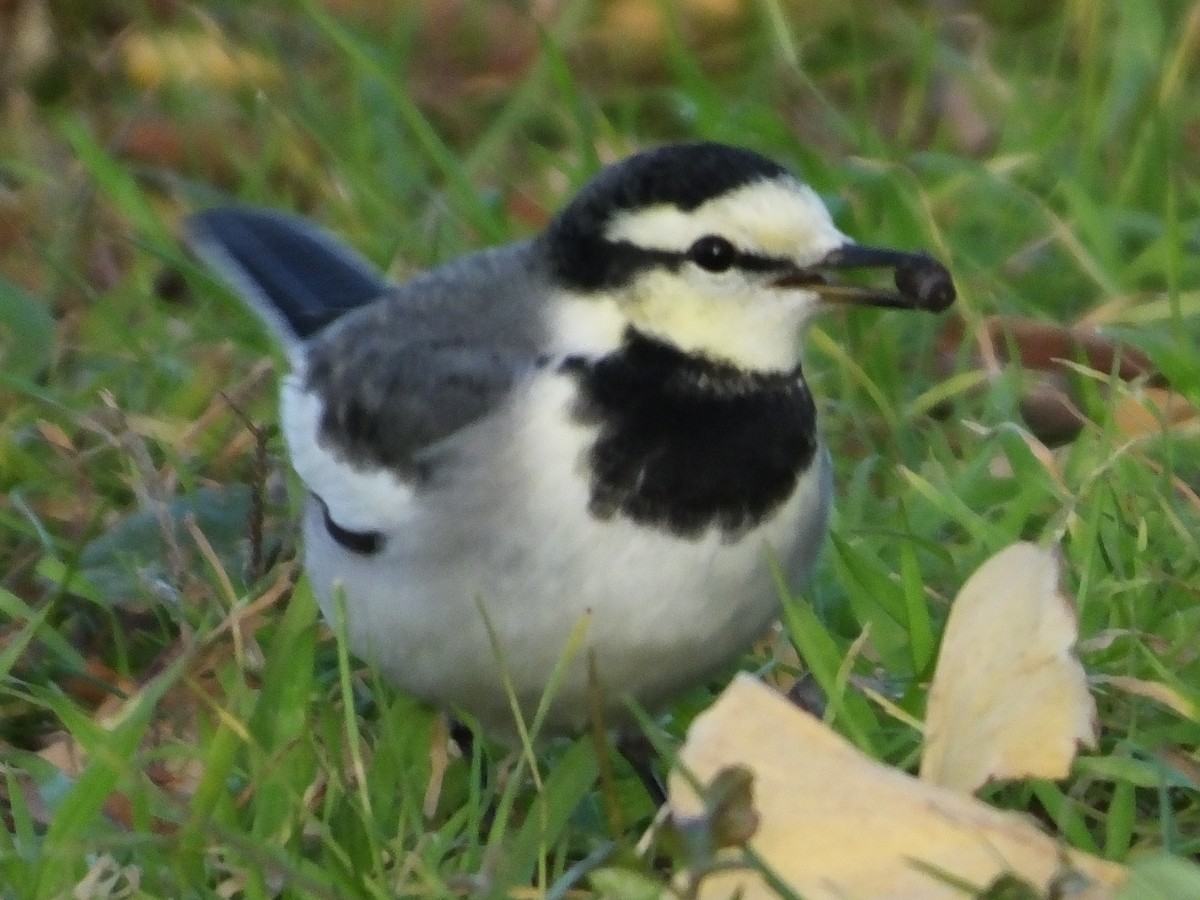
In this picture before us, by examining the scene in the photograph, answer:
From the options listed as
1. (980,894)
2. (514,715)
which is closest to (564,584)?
(514,715)

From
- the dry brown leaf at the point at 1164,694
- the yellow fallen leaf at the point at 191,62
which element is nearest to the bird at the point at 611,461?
the dry brown leaf at the point at 1164,694

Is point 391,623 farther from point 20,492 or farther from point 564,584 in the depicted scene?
point 20,492

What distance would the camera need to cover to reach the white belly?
9.73ft

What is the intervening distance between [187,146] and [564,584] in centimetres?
298

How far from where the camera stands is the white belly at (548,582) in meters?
2.96

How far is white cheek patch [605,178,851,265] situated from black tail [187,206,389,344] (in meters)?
0.99

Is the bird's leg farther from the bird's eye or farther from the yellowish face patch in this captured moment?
the bird's eye

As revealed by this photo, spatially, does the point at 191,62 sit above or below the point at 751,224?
below

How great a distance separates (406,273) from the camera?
4.88m

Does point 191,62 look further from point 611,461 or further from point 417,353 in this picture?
point 611,461

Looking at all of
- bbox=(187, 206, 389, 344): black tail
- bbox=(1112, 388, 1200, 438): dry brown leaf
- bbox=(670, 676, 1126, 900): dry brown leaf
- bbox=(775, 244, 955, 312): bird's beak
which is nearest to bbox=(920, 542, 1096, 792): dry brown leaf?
bbox=(670, 676, 1126, 900): dry brown leaf

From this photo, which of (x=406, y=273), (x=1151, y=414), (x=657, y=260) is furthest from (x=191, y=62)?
(x=657, y=260)

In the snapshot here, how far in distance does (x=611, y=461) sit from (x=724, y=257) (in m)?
0.33

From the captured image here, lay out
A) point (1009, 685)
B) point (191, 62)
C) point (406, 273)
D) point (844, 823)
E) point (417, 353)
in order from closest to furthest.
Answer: point (844, 823)
point (1009, 685)
point (417, 353)
point (406, 273)
point (191, 62)
